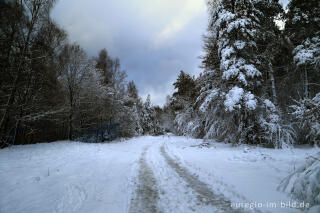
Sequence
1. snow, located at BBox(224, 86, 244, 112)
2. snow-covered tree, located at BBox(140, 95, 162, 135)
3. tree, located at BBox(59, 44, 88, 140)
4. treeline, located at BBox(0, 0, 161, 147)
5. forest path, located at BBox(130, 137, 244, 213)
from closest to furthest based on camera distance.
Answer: forest path, located at BBox(130, 137, 244, 213)
treeline, located at BBox(0, 0, 161, 147)
snow, located at BBox(224, 86, 244, 112)
tree, located at BBox(59, 44, 88, 140)
snow-covered tree, located at BBox(140, 95, 162, 135)

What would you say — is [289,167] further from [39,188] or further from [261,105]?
[39,188]

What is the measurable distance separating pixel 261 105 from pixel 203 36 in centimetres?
740

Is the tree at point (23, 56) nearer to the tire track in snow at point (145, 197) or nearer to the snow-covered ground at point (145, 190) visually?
the snow-covered ground at point (145, 190)

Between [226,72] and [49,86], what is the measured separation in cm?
1221

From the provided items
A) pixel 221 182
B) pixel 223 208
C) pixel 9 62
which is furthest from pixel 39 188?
pixel 9 62

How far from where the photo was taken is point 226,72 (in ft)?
26.5

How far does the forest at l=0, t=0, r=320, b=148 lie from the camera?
279 inches

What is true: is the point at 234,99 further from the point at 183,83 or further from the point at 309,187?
the point at 183,83

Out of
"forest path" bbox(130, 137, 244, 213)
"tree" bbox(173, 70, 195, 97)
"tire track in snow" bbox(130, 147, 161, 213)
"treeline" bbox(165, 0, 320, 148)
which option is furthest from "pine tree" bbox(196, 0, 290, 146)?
"tree" bbox(173, 70, 195, 97)

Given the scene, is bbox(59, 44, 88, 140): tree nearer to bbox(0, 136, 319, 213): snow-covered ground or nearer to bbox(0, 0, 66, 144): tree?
bbox(0, 0, 66, 144): tree

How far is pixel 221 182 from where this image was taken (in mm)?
3672

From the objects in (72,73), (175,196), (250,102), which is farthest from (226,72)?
(72,73)

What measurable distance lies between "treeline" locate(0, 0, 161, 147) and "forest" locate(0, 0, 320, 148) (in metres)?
0.06

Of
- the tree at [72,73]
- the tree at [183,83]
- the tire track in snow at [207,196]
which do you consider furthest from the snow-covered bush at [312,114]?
the tree at [183,83]
